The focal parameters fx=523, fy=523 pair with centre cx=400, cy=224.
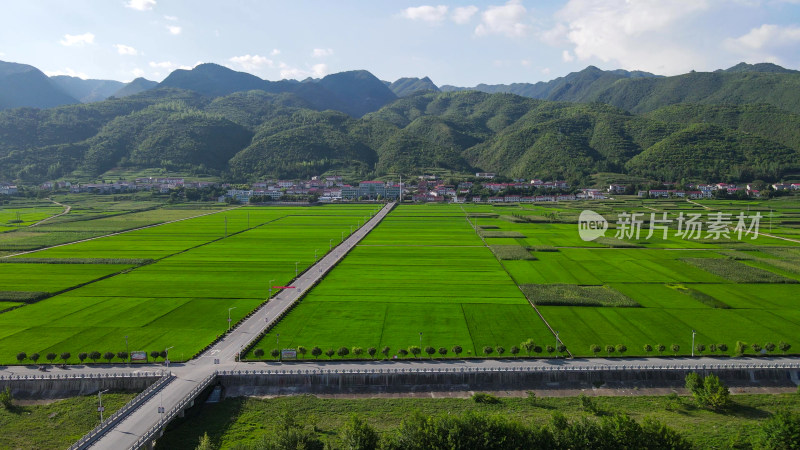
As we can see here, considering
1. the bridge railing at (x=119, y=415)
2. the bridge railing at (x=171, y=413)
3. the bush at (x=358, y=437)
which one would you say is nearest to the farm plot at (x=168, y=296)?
the bridge railing at (x=119, y=415)

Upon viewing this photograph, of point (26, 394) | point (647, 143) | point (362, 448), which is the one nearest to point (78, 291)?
point (26, 394)

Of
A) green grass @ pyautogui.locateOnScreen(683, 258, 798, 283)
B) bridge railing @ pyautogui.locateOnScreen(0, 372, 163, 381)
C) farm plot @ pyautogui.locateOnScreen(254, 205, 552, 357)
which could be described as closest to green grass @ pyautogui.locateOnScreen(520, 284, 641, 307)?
farm plot @ pyautogui.locateOnScreen(254, 205, 552, 357)

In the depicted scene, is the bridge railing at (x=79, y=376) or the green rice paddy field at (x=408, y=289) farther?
the green rice paddy field at (x=408, y=289)

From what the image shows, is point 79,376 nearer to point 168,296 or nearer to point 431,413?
point 168,296

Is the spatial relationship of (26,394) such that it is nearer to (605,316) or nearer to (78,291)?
(78,291)

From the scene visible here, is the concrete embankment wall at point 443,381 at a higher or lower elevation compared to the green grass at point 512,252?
lower

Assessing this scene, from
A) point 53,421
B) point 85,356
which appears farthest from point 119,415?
point 85,356

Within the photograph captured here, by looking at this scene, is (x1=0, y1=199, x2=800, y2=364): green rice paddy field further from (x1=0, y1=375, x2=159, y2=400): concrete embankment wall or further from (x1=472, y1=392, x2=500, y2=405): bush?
(x1=472, y1=392, x2=500, y2=405): bush

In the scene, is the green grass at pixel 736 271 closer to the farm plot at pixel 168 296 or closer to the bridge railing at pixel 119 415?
the farm plot at pixel 168 296
